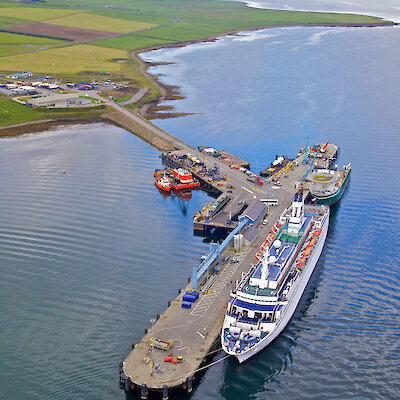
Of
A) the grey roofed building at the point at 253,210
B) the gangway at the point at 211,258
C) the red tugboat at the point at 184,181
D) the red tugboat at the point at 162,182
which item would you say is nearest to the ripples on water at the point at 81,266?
the red tugboat at the point at 162,182

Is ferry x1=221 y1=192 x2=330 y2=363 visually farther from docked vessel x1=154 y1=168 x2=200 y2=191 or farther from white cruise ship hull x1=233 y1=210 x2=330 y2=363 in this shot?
docked vessel x1=154 y1=168 x2=200 y2=191

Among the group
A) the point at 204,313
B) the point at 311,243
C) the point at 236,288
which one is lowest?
the point at 204,313

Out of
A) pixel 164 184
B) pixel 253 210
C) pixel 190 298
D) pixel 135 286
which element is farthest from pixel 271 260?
pixel 164 184

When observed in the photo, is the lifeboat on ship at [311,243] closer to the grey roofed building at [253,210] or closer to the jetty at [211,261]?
the jetty at [211,261]

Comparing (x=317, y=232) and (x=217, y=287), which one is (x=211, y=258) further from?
(x=317, y=232)

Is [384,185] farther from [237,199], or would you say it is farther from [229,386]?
[229,386]

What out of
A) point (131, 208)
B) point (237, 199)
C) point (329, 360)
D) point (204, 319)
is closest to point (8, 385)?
point (204, 319)

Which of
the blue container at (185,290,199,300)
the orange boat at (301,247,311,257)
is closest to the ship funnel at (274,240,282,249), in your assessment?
the orange boat at (301,247,311,257)
